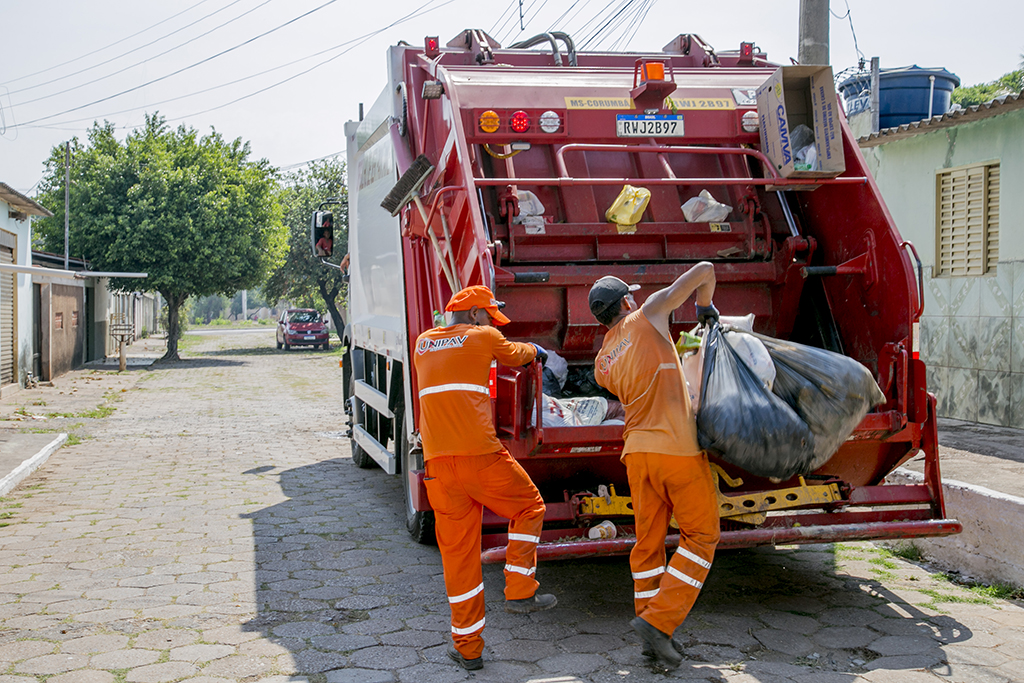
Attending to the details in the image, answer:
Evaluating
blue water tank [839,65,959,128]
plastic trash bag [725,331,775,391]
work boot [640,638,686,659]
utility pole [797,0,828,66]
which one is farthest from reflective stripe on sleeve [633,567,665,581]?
blue water tank [839,65,959,128]

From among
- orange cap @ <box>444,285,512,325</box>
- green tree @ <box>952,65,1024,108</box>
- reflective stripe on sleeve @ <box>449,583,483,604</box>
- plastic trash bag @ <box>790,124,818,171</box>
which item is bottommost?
reflective stripe on sleeve @ <box>449,583,483,604</box>

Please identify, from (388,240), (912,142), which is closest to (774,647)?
(388,240)

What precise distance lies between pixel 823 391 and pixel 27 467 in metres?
6.77

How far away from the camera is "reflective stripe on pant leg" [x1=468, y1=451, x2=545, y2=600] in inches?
148

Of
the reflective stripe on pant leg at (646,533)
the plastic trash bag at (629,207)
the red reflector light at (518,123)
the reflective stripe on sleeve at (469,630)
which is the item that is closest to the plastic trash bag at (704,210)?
the plastic trash bag at (629,207)

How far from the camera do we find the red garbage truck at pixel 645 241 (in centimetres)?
416

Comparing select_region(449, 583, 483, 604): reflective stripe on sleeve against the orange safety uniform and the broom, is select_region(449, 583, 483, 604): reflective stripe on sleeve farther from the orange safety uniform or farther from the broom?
the broom

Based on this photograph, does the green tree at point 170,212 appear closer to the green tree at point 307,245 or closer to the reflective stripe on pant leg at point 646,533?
the green tree at point 307,245

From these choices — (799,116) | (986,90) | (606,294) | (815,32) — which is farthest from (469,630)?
(986,90)

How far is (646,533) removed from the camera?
3715 millimetres

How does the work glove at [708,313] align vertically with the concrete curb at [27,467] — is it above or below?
above

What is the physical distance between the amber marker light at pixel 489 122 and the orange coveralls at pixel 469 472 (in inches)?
59.1

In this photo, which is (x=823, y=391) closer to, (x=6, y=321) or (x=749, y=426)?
(x=749, y=426)

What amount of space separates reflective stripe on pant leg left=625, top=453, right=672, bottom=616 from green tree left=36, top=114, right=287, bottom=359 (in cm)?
2265
